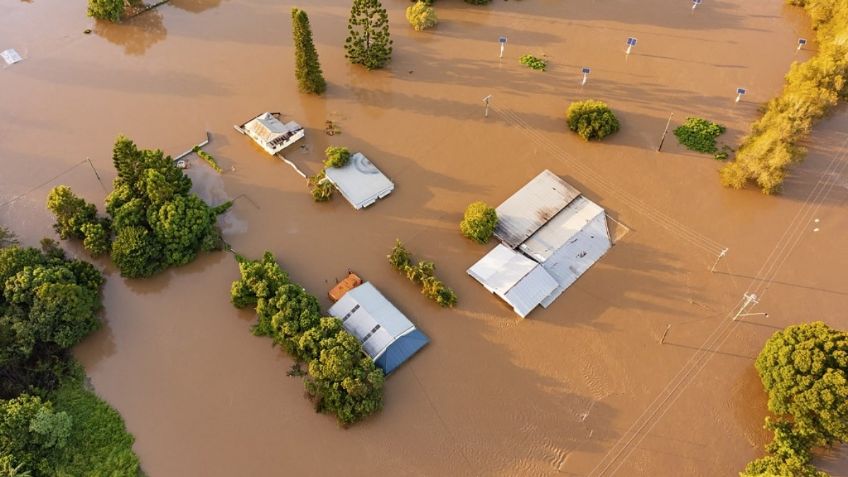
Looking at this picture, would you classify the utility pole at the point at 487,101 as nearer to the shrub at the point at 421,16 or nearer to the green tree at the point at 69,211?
A: the shrub at the point at 421,16

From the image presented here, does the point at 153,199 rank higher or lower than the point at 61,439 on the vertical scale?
higher

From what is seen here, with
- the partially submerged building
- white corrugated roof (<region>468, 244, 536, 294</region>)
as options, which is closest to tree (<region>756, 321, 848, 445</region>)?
the partially submerged building

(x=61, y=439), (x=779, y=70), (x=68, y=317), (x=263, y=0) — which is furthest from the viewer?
(x=263, y=0)

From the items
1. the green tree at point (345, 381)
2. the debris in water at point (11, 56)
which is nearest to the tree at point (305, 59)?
the green tree at point (345, 381)

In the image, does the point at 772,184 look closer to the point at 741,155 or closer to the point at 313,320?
the point at 741,155

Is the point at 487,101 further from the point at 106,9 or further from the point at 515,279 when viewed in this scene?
the point at 106,9

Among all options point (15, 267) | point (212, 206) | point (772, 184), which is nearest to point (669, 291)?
point (772, 184)

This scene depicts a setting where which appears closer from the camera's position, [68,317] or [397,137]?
[68,317]
